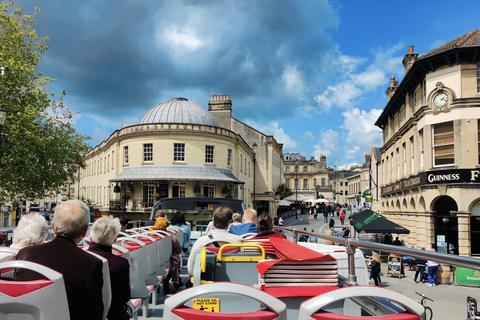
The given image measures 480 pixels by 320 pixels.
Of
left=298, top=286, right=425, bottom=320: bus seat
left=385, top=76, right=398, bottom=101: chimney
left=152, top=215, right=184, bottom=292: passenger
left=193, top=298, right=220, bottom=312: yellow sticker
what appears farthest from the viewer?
left=385, top=76, right=398, bottom=101: chimney

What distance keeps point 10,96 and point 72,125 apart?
387 cm

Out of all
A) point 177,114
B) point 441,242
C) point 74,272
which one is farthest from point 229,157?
point 74,272

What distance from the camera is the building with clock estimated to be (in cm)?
1908

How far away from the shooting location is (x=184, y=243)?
10.1 meters

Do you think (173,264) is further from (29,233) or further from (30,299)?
(30,299)

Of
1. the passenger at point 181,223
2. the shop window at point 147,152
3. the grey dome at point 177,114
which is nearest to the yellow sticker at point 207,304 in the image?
the passenger at point 181,223

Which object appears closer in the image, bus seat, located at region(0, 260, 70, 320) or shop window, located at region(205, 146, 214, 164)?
bus seat, located at region(0, 260, 70, 320)

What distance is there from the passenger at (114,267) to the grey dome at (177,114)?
115 feet

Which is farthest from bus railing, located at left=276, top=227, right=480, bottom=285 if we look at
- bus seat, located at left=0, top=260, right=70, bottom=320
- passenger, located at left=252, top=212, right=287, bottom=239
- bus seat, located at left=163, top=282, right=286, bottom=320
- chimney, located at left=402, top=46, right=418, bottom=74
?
chimney, located at left=402, top=46, right=418, bottom=74

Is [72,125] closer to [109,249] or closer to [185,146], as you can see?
[185,146]

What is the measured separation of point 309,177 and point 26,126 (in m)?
100.0

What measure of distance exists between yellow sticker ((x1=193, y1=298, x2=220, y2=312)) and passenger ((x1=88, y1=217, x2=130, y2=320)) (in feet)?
3.39

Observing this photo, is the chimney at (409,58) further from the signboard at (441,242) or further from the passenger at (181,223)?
the passenger at (181,223)

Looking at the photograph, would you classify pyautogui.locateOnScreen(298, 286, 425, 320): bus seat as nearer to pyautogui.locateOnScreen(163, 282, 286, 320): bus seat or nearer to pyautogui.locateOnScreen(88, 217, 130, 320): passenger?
pyautogui.locateOnScreen(163, 282, 286, 320): bus seat
